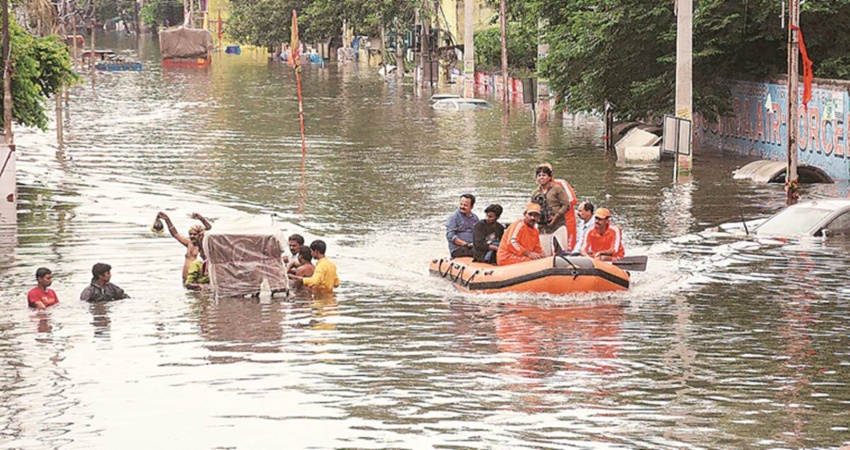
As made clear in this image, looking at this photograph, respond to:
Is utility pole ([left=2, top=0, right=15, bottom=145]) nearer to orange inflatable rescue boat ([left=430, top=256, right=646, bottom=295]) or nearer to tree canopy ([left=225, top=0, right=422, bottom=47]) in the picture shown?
orange inflatable rescue boat ([left=430, top=256, right=646, bottom=295])

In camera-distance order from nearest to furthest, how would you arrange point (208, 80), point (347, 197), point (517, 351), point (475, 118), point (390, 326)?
point (517, 351) < point (390, 326) < point (347, 197) < point (475, 118) < point (208, 80)

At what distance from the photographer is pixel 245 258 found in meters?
21.0

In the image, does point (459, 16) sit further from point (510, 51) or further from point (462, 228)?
point (462, 228)

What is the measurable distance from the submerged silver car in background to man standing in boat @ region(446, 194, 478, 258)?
6.16 metres

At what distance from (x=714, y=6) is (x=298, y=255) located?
22.4 meters

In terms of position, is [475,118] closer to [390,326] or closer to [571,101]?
[571,101]

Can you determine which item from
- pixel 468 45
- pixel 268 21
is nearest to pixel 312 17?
pixel 268 21

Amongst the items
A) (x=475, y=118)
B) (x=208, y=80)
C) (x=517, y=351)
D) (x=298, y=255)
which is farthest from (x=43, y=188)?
(x=208, y=80)

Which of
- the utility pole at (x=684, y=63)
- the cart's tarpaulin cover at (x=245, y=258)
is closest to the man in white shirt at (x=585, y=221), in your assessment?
the cart's tarpaulin cover at (x=245, y=258)

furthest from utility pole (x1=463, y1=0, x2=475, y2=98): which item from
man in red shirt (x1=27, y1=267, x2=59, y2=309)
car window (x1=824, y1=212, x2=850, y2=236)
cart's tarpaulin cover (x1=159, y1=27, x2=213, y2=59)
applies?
cart's tarpaulin cover (x1=159, y1=27, x2=213, y2=59)

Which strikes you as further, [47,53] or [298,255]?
[47,53]

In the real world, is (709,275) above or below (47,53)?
below

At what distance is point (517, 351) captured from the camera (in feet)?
56.6

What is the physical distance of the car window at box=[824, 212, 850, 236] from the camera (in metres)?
25.6
